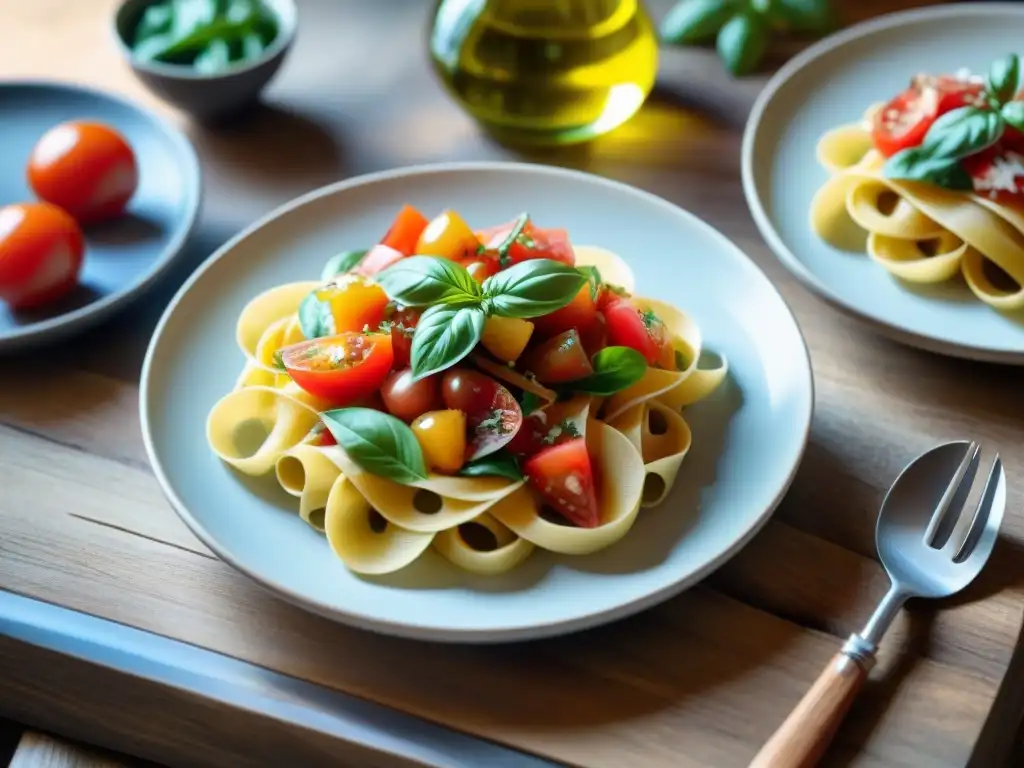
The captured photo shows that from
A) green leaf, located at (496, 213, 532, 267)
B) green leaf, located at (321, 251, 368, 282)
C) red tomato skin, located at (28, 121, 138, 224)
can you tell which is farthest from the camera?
red tomato skin, located at (28, 121, 138, 224)

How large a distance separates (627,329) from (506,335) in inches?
6.8

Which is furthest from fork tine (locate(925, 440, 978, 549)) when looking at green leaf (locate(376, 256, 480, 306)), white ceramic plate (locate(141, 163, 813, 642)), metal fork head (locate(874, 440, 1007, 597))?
green leaf (locate(376, 256, 480, 306))

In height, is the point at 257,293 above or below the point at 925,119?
below

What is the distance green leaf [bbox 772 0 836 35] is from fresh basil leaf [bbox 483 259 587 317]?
121cm

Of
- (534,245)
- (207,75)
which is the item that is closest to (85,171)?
(207,75)

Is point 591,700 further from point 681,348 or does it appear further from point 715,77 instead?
point 715,77

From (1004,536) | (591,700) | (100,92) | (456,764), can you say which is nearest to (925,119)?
(1004,536)

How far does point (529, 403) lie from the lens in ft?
4.39

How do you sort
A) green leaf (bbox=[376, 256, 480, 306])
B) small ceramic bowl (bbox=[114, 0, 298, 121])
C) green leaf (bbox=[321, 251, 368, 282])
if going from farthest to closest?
small ceramic bowl (bbox=[114, 0, 298, 121])
green leaf (bbox=[321, 251, 368, 282])
green leaf (bbox=[376, 256, 480, 306])

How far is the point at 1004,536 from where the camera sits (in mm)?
1377

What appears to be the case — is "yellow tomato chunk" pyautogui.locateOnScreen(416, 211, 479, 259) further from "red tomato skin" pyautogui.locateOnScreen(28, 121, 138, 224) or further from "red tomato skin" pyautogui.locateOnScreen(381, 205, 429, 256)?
"red tomato skin" pyautogui.locateOnScreen(28, 121, 138, 224)

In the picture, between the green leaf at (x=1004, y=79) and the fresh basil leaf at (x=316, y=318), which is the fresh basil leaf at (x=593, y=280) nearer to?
the fresh basil leaf at (x=316, y=318)

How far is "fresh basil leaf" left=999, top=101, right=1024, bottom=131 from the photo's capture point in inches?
62.0

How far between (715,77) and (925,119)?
0.63 metres
